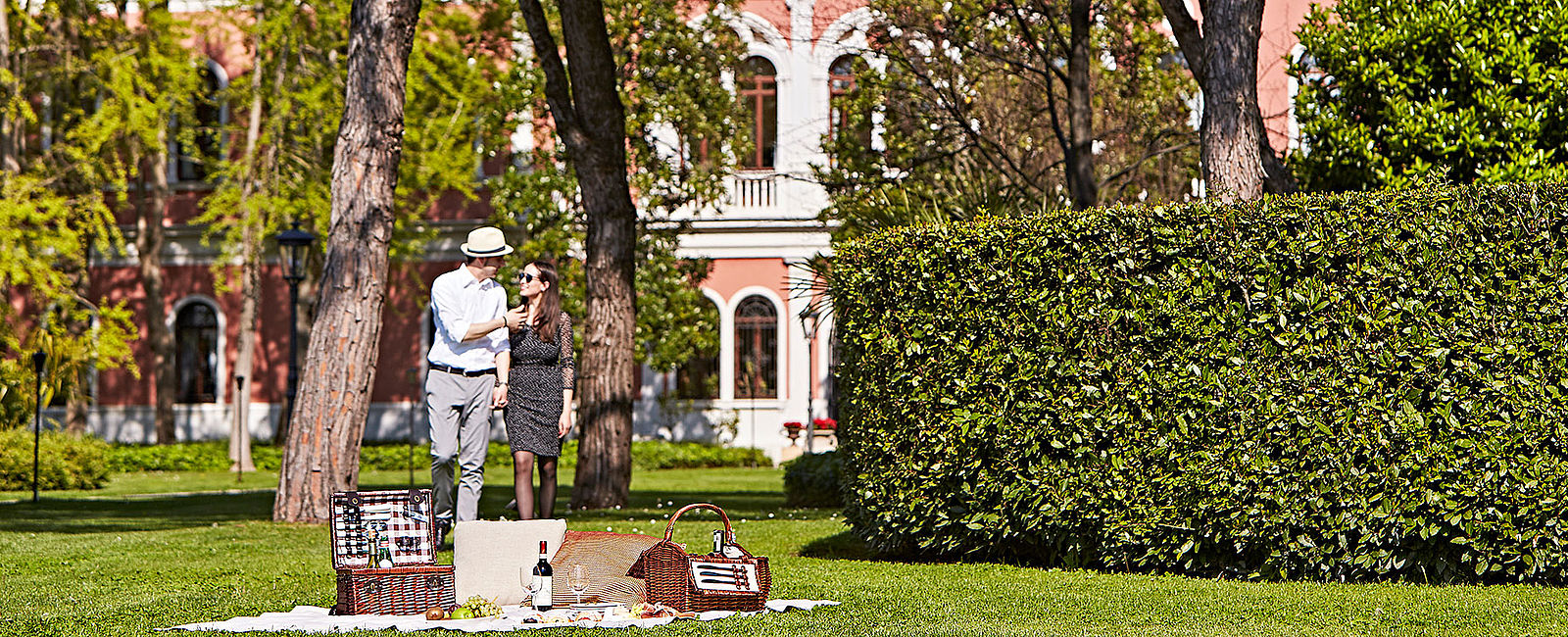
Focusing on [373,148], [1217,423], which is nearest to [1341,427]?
[1217,423]

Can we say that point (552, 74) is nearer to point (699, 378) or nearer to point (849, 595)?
point (849, 595)

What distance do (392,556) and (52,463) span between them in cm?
1427

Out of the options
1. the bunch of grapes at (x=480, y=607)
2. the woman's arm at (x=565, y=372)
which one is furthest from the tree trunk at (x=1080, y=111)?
the bunch of grapes at (x=480, y=607)

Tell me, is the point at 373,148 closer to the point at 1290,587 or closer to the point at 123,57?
the point at 1290,587

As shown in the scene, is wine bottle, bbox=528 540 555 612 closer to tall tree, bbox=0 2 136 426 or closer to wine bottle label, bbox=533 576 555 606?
wine bottle label, bbox=533 576 555 606

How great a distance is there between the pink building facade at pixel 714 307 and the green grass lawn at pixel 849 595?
60.1ft

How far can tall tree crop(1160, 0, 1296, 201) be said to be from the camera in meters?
9.10

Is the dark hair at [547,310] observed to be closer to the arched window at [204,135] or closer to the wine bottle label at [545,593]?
the wine bottle label at [545,593]

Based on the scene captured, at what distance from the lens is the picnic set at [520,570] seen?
6.29 metres

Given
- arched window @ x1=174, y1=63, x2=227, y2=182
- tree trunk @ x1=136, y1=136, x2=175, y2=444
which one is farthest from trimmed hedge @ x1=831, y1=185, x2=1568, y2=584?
tree trunk @ x1=136, y1=136, x2=175, y2=444

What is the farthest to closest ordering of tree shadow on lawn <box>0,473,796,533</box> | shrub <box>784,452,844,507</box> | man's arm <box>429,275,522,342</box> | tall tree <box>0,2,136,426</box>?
tall tree <box>0,2,136,426</box> → shrub <box>784,452,844,507</box> → tree shadow on lawn <box>0,473,796,533</box> → man's arm <box>429,275,522,342</box>

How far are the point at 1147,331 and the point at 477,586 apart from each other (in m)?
3.52

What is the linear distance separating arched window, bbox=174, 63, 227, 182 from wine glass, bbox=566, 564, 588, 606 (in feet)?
77.2

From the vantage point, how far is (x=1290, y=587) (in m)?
7.20
